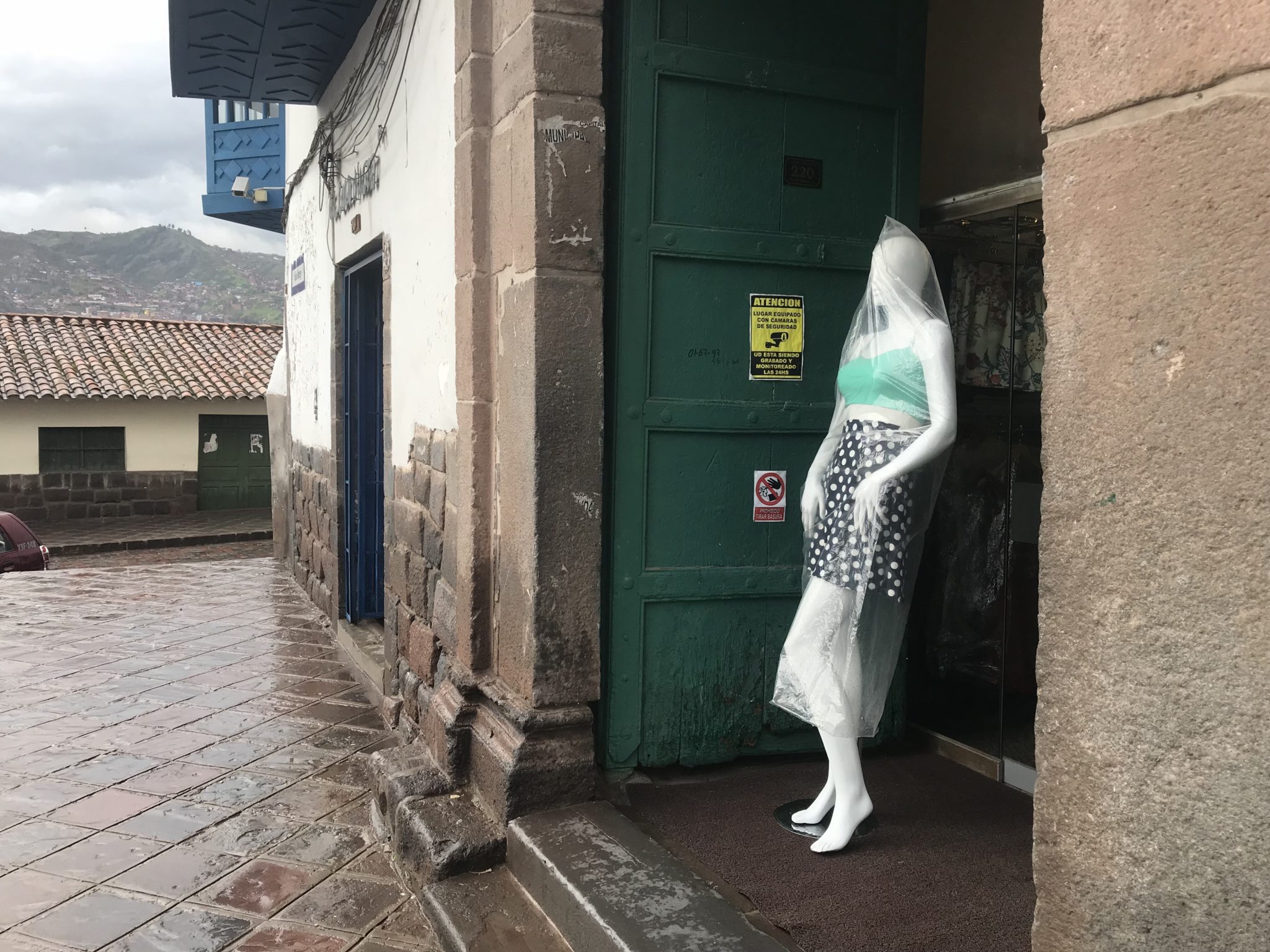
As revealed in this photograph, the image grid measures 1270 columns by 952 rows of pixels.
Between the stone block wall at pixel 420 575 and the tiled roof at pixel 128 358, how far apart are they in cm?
1729

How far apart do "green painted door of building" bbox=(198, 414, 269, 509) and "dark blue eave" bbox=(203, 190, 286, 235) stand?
6114 mm

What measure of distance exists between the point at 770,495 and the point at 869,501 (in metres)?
0.90

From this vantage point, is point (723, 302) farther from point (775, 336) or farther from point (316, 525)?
point (316, 525)

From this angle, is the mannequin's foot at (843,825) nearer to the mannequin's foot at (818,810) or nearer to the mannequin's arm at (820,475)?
the mannequin's foot at (818,810)

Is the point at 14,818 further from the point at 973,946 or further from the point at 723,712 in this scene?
the point at 973,946

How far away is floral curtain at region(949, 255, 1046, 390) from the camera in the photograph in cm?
357

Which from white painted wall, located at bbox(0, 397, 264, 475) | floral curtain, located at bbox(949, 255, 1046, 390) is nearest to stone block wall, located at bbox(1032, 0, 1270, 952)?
floral curtain, located at bbox(949, 255, 1046, 390)

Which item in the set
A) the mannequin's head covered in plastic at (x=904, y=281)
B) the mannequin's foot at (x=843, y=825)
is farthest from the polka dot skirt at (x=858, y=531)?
the mannequin's foot at (x=843, y=825)

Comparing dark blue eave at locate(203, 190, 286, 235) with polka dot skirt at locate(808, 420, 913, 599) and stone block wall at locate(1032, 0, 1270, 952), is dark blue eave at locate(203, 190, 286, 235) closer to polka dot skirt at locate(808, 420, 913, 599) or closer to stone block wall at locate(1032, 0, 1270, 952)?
polka dot skirt at locate(808, 420, 913, 599)

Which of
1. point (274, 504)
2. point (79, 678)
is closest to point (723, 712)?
point (79, 678)

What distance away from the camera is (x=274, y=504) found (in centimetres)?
1028

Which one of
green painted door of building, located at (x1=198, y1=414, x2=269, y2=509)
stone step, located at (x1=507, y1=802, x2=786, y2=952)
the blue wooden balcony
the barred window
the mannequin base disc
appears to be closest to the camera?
stone step, located at (x1=507, y1=802, x2=786, y2=952)

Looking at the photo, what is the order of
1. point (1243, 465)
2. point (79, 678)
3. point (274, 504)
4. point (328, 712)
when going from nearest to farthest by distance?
1. point (1243, 465)
2. point (328, 712)
3. point (79, 678)
4. point (274, 504)

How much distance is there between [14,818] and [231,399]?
18636mm
